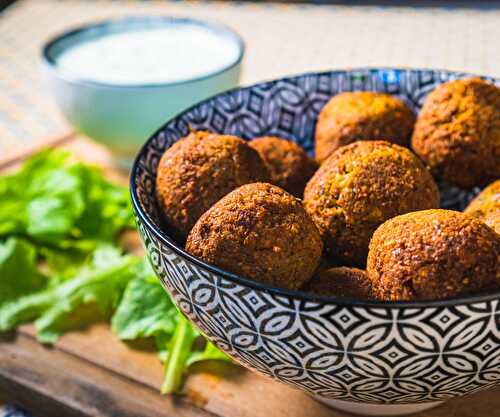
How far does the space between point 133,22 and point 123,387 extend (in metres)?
1.35

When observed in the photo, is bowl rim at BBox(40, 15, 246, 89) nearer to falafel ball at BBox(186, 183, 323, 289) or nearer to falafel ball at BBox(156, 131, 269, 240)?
falafel ball at BBox(156, 131, 269, 240)

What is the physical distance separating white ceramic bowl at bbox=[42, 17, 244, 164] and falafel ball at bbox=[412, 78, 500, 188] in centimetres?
68

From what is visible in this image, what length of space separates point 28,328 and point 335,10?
2.14 m

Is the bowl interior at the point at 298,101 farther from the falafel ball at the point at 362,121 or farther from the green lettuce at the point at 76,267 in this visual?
the green lettuce at the point at 76,267

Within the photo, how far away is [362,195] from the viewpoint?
101 centimetres

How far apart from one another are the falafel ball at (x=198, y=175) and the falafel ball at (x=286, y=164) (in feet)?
0.38

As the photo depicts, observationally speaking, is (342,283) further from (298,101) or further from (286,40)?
(286,40)

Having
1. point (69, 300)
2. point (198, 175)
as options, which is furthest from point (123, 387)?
point (198, 175)

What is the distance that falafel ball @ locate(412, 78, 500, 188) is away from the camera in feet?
3.81

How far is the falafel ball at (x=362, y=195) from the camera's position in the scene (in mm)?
1007

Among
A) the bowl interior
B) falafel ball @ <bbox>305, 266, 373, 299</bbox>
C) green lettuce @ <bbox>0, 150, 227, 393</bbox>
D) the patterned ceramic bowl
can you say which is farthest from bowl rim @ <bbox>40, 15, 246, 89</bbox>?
falafel ball @ <bbox>305, 266, 373, 299</bbox>

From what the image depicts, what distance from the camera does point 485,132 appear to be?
116 cm

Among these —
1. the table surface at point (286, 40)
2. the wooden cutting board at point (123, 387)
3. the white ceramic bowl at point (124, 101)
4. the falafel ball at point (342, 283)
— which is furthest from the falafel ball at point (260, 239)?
the table surface at point (286, 40)

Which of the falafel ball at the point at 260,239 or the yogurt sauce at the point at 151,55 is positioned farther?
the yogurt sauce at the point at 151,55
